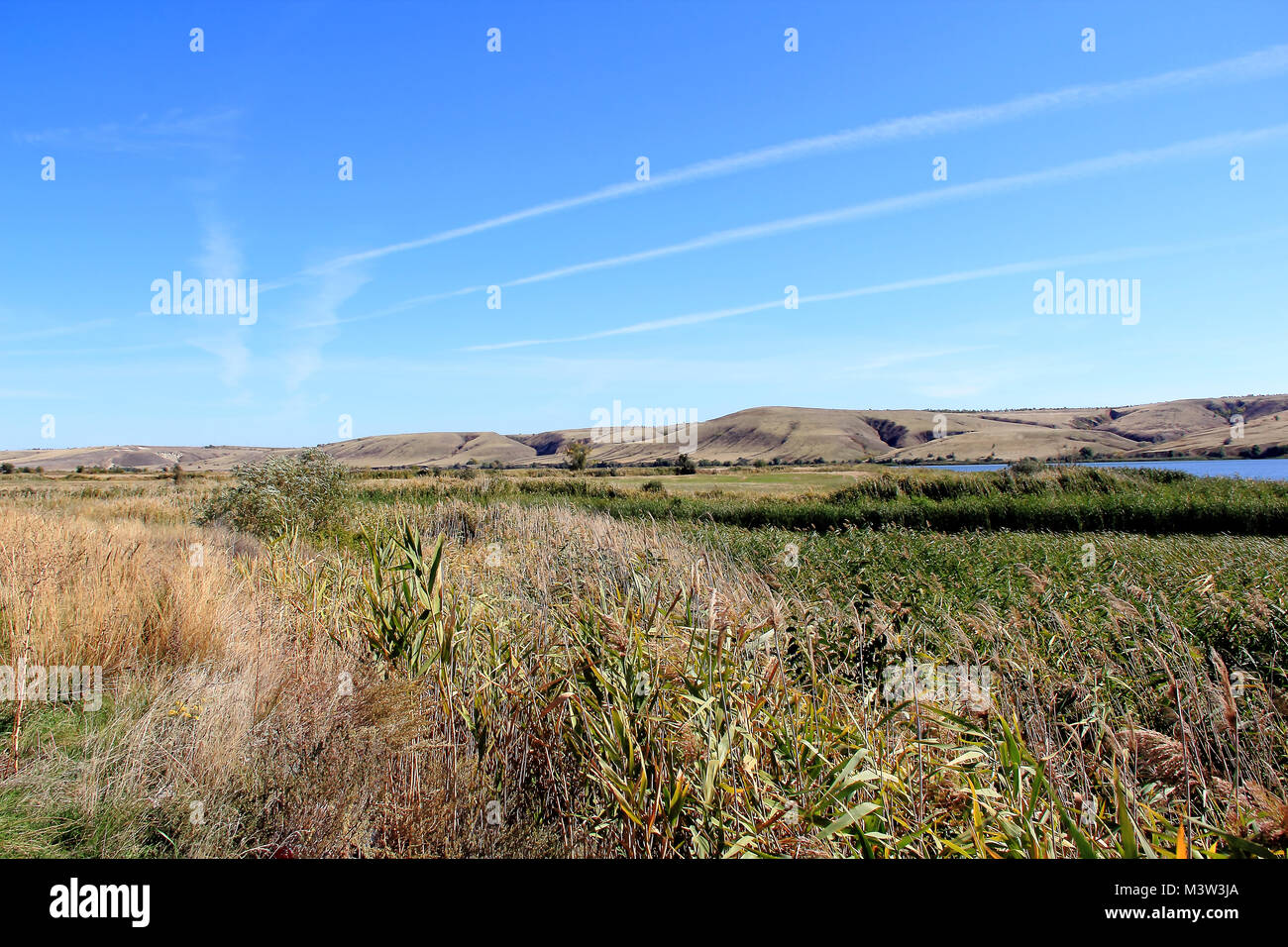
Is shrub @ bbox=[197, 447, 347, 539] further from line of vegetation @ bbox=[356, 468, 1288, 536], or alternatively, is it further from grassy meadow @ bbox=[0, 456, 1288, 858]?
grassy meadow @ bbox=[0, 456, 1288, 858]

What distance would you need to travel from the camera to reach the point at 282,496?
1658cm

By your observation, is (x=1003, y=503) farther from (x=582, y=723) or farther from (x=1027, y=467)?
(x=582, y=723)

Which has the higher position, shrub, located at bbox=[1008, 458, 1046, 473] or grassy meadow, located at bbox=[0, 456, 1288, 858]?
shrub, located at bbox=[1008, 458, 1046, 473]

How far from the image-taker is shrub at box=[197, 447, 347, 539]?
16.1m

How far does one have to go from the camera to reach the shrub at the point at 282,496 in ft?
52.9

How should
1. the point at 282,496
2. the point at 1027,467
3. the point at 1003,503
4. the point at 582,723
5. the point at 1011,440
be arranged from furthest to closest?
the point at 1011,440, the point at 1027,467, the point at 1003,503, the point at 282,496, the point at 582,723

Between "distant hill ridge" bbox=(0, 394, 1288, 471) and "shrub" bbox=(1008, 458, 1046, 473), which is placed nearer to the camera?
"shrub" bbox=(1008, 458, 1046, 473)

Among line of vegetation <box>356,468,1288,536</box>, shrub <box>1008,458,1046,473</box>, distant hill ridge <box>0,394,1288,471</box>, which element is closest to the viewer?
line of vegetation <box>356,468,1288,536</box>

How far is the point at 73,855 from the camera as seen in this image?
3.09 m

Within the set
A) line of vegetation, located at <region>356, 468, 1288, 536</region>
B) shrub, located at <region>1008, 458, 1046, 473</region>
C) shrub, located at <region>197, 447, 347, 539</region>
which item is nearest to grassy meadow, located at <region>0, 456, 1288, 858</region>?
shrub, located at <region>197, 447, 347, 539</region>

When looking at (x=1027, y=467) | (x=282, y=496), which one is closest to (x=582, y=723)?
(x=282, y=496)

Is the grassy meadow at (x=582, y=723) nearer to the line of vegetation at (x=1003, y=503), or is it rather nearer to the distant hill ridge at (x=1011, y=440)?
the line of vegetation at (x=1003, y=503)
